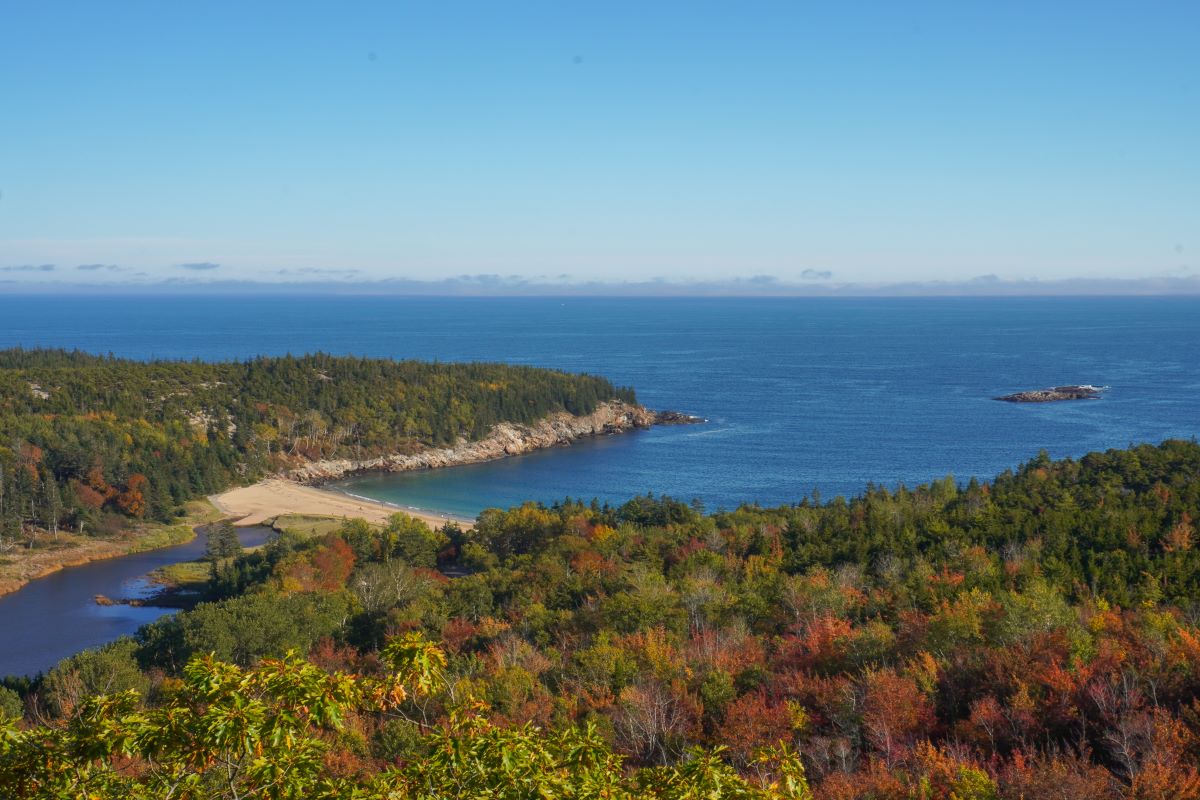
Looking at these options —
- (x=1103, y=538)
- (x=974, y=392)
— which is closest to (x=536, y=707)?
(x=1103, y=538)

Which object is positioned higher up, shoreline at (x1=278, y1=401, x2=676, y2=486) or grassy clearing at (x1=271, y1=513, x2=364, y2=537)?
Answer: shoreline at (x1=278, y1=401, x2=676, y2=486)

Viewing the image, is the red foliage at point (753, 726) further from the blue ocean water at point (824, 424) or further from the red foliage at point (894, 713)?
the blue ocean water at point (824, 424)

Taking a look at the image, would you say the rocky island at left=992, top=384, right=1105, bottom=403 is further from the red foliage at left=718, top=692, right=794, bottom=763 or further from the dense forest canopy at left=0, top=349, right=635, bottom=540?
the red foliage at left=718, top=692, right=794, bottom=763

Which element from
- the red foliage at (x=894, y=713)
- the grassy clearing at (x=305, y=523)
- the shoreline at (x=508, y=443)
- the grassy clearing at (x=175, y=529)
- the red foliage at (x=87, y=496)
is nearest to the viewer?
the red foliage at (x=894, y=713)

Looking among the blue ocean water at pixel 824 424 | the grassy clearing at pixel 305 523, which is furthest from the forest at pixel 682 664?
the blue ocean water at pixel 824 424

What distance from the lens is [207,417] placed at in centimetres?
8044

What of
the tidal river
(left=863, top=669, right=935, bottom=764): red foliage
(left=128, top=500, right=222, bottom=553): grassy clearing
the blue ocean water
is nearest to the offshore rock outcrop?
the blue ocean water

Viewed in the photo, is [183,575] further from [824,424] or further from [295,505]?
[824,424]

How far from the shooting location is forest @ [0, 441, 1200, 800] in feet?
27.3

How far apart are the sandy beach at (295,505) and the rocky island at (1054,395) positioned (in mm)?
71998

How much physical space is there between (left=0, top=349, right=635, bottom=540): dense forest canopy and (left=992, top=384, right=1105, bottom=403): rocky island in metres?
43.2

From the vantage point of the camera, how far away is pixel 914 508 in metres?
44.5

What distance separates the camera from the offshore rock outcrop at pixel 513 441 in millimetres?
79688

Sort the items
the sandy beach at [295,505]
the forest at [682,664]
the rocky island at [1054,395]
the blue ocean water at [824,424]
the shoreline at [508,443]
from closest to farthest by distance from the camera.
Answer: the forest at [682,664], the sandy beach at [295,505], the blue ocean water at [824,424], the shoreline at [508,443], the rocky island at [1054,395]
